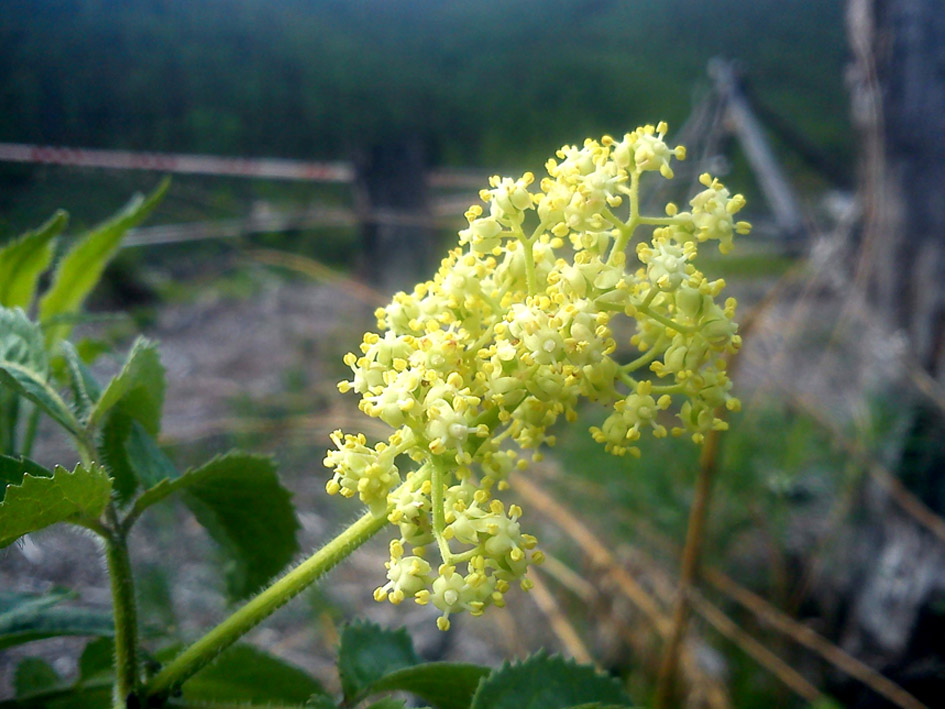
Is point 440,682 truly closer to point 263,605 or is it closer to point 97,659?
point 263,605

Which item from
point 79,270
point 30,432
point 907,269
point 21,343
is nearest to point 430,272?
point 907,269

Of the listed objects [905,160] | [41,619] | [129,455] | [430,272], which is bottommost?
[41,619]

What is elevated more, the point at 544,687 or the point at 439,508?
the point at 439,508

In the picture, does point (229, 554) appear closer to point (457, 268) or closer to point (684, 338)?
point (457, 268)

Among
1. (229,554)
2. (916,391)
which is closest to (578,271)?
(229,554)

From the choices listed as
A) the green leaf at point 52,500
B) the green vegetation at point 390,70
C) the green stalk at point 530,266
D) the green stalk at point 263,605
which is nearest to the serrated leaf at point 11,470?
the green leaf at point 52,500
